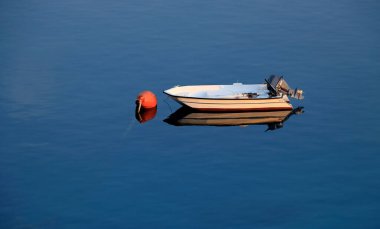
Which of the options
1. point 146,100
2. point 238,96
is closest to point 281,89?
point 238,96

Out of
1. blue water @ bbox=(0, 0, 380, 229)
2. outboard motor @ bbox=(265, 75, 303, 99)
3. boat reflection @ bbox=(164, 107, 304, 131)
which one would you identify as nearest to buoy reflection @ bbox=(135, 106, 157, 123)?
blue water @ bbox=(0, 0, 380, 229)

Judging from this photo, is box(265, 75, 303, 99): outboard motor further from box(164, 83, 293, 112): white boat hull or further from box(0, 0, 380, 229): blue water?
box(0, 0, 380, 229): blue water

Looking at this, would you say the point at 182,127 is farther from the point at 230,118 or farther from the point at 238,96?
the point at 238,96

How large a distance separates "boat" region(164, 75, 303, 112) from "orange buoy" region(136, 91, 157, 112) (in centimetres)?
177

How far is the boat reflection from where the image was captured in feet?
310

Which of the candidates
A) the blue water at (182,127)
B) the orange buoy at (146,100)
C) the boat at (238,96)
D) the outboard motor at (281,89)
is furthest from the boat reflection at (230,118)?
the orange buoy at (146,100)

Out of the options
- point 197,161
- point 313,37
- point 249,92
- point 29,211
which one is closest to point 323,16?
point 313,37

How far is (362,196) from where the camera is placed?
79.0 m

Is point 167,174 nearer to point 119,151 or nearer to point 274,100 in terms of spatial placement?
point 119,151

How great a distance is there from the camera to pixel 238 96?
9638 cm

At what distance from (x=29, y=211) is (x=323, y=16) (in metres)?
65.6

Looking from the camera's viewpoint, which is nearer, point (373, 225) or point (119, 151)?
point (373, 225)

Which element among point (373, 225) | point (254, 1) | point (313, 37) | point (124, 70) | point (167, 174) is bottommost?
point (373, 225)

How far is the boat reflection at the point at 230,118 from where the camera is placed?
94.4 meters
